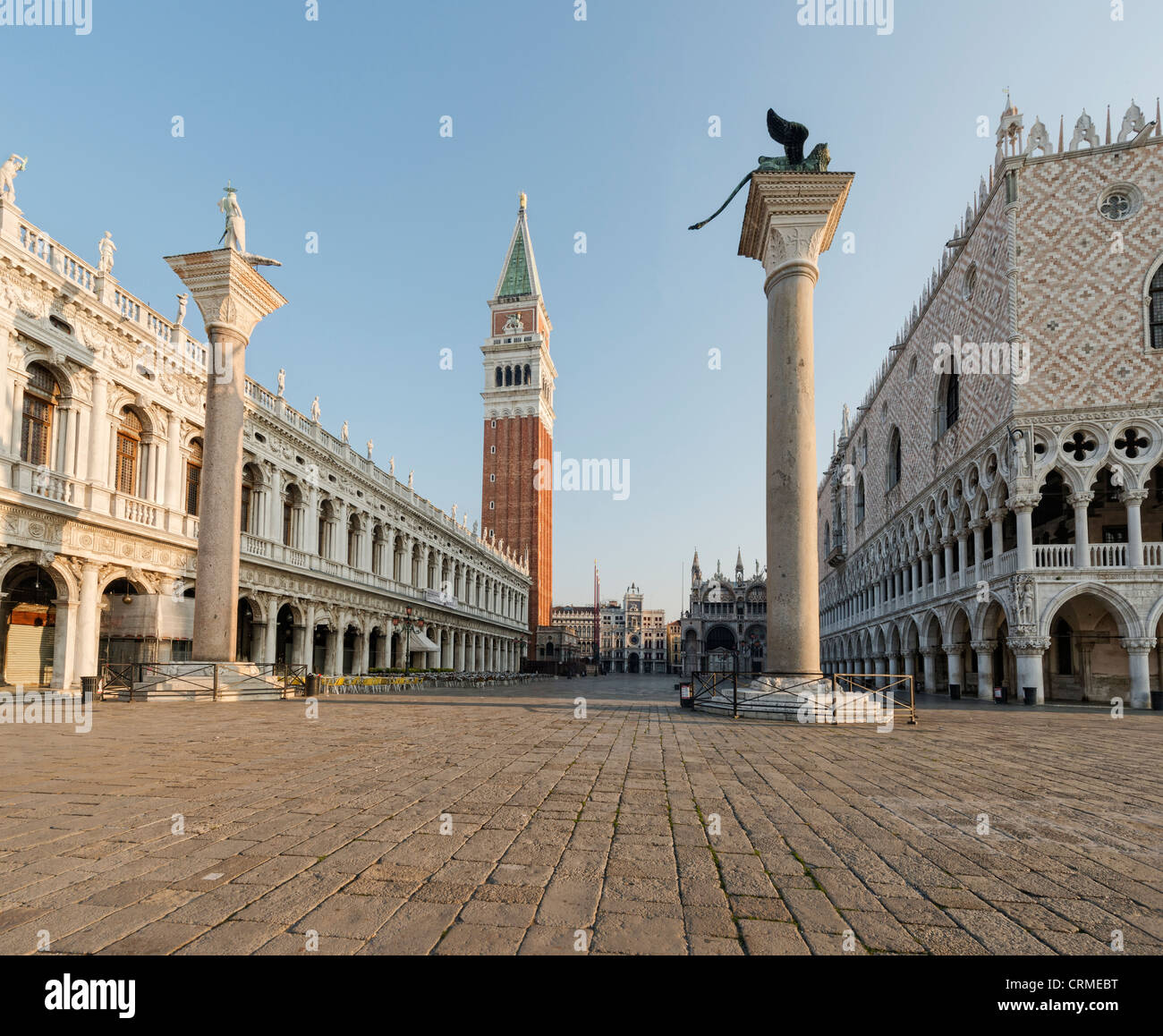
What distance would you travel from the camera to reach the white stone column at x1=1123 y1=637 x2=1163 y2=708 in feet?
77.4

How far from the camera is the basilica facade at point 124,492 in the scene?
61.7ft

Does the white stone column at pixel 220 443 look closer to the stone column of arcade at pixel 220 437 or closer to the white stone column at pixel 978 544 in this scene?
the stone column of arcade at pixel 220 437

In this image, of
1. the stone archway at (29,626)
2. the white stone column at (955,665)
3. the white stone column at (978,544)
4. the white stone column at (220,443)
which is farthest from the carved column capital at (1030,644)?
the stone archway at (29,626)

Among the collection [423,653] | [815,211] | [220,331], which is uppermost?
[815,211]

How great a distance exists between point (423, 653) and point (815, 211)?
1574 inches

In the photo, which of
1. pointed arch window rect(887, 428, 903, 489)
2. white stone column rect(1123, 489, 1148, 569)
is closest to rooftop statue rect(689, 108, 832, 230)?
white stone column rect(1123, 489, 1148, 569)

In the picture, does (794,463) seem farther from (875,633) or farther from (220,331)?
(875,633)

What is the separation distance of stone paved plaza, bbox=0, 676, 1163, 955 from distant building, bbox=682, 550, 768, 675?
4284 inches

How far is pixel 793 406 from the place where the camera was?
16125mm

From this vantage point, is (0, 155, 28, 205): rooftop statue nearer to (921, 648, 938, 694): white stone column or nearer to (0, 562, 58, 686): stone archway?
(0, 562, 58, 686): stone archway

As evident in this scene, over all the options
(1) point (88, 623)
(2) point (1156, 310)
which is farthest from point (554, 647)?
(2) point (1156, 310)

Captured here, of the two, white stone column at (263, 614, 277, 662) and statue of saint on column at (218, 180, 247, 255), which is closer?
statue of saint on column at (218, 180, 247, 255)

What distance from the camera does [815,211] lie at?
54.5 feet
